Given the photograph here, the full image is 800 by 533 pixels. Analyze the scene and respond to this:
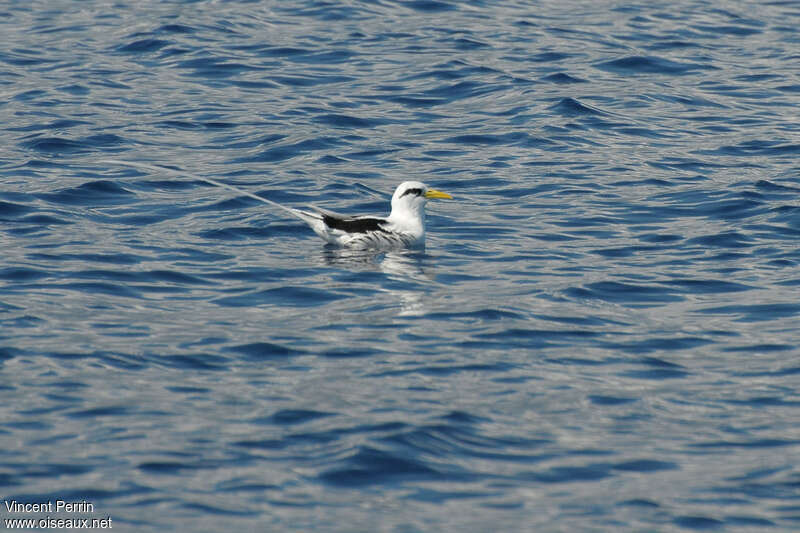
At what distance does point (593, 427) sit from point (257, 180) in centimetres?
1001

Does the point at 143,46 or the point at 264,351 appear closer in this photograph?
the point at 264,351

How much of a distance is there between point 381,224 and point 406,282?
1621 millimetres

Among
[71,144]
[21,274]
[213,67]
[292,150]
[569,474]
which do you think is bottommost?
[569,474]

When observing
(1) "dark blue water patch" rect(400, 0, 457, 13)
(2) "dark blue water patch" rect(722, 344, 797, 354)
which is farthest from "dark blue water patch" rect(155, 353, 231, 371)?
(1) "dark blue water patch" rect(400, 0, 457, 13)

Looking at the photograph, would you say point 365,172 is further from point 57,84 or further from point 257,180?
point 57,84

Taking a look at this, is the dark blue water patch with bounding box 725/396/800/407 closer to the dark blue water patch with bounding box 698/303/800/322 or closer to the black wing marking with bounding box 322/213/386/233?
the dark blue water patch with bounding box 698/303/800/322

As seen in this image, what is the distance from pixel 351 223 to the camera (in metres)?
17.0

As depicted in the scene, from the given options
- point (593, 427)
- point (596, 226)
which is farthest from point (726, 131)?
point (593, 427)

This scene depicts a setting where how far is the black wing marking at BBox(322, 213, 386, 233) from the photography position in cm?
1691

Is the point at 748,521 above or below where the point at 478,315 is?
below

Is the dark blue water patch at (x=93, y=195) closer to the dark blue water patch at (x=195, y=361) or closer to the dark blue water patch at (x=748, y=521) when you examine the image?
the dark blue water patch at (x=195, y=361)

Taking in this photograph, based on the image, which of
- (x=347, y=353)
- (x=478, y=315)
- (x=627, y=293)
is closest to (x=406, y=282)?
(x=478, y=315)

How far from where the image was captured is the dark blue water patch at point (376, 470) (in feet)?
34.2

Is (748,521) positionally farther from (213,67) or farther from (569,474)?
(213,67)
